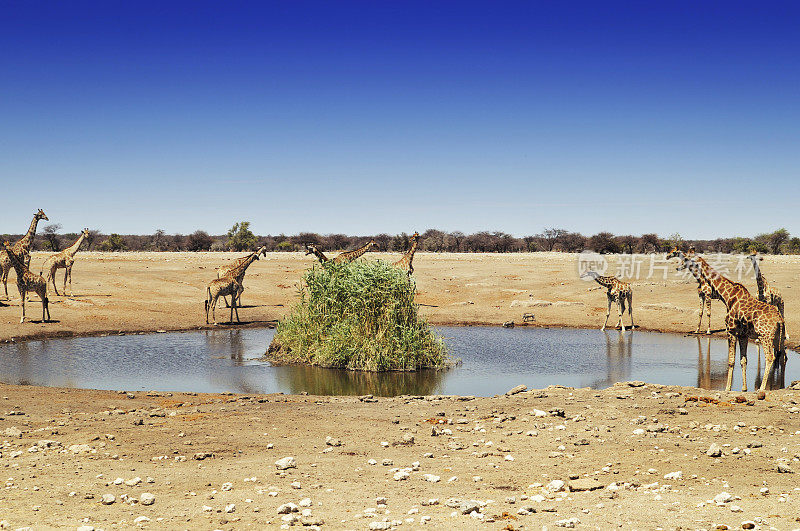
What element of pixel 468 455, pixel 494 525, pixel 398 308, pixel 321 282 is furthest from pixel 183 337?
pixel 494 525

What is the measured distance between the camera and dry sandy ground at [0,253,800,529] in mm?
6328

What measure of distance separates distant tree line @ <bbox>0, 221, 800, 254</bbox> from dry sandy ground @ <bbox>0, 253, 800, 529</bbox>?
6868cm

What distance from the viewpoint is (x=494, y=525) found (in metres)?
6.02

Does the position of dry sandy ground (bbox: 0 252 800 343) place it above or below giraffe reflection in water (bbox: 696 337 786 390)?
above

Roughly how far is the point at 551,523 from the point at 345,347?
37.7ft

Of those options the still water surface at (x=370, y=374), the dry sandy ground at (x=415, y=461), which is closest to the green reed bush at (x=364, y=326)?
the still water surface at (x=370, y=374)

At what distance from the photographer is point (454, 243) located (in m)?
95.8

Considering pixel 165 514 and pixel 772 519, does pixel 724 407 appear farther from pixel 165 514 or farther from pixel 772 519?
pixel 165 514

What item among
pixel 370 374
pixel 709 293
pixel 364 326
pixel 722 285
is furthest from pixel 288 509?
pixel 709 293

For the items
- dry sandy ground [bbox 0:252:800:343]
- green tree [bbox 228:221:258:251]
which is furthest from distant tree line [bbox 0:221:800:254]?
dry sandy ground [bbox 0:252:800:343]

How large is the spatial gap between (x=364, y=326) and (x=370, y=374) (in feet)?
3.97

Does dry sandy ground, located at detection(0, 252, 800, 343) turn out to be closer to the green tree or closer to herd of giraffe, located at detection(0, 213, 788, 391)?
herd of giraffe, located at detection(0, 213, 788, 391)

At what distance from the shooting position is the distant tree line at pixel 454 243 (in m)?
83.5

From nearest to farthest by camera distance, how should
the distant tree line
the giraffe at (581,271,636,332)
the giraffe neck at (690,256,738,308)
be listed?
the giraffe neck at (690,256,738,308) < the giraffe at (581,271,636,332) < the distant tree line
